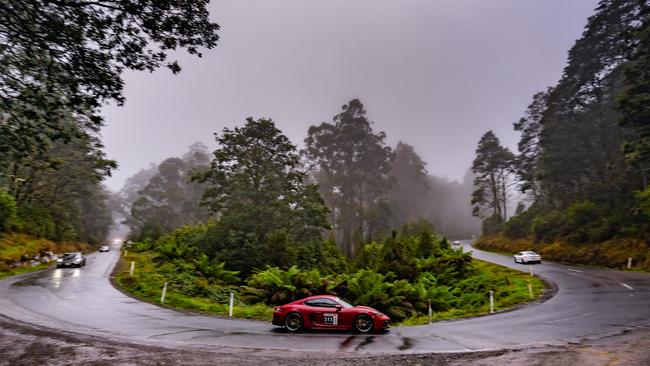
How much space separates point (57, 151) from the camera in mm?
48875

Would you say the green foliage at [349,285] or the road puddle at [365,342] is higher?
the green foliage at [349,285]

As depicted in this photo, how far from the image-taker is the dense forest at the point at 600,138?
1141 inches

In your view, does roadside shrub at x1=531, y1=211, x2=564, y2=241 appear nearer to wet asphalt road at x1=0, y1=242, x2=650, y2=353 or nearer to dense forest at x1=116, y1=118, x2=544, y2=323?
dense forest at x1=116, y1=118, x2=544, y2=323

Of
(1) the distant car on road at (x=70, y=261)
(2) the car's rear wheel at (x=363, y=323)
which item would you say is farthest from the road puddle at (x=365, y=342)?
(1) the distant car on road at (x=70, y=261)

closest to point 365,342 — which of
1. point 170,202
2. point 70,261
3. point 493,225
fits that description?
point 70,261

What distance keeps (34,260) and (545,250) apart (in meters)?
48.8

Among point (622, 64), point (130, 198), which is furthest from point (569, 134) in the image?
point (130, 198)

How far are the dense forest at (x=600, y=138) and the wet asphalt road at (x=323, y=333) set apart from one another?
14.7 meters

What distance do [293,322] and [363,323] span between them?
2.29m

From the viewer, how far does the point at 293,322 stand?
1288 centimetres

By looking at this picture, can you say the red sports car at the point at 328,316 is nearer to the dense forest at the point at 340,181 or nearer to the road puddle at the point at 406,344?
the road puddle at the point at 406,344

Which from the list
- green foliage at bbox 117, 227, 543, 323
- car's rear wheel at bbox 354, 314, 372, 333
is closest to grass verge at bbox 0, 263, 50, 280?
green foliage at bbox 117, 227, 543, 323

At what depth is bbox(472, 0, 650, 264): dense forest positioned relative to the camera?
29.0 metres

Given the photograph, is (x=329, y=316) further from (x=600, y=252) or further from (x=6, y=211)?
(x=6, y=211)
